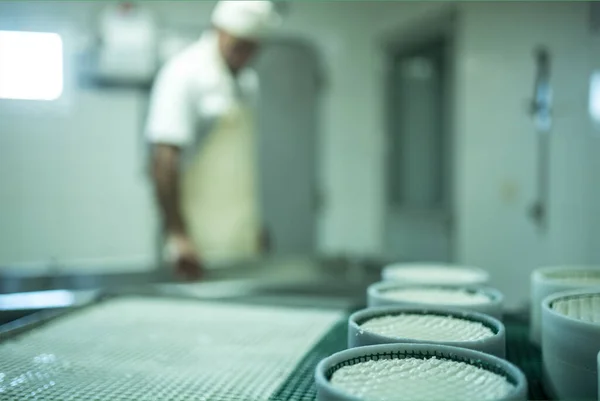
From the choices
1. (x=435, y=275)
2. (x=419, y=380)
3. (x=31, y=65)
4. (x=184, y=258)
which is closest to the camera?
(x=419, y=380)

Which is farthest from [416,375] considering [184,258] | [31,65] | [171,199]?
[31,65]

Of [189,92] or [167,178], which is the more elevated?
[189,92]

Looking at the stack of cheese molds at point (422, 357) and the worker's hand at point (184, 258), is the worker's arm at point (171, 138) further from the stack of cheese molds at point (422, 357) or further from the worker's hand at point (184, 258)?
the stack of cheese molds at point (422, 357)

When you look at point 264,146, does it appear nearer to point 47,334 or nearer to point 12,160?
point 12,160

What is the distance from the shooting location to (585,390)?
1.68 feet

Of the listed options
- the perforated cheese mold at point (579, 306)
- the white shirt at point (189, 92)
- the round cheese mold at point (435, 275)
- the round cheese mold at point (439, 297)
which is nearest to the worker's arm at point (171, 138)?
the white shirt at point (189, 92)

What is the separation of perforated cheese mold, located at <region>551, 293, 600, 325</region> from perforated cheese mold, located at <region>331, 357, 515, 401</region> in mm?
169

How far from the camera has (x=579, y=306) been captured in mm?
610

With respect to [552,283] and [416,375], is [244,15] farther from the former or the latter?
[416,375]

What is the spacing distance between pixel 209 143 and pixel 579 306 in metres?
1.94

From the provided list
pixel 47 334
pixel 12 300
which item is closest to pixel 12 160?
pixel 12 300

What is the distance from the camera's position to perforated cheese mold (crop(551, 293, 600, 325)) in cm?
59

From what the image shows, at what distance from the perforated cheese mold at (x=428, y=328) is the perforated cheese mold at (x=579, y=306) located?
0.28 feet

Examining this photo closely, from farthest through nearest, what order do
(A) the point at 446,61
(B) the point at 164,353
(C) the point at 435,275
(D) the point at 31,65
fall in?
(A) the point at 446,61, (D) the point at 31,65, (C) the point at 435,275, (B) the point at 164,353
